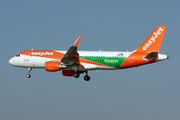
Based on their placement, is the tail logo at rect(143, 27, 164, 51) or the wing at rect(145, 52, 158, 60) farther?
the tail logo at rect(143, 27, 164, 51)

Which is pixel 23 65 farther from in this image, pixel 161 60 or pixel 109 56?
pixel 161 60

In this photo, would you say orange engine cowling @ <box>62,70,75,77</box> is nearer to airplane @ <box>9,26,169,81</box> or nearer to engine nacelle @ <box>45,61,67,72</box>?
airplane @ <box>9,26,169,81</box>

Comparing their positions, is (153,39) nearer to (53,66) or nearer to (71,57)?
(71,57)

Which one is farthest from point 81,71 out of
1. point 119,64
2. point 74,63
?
point 119,64

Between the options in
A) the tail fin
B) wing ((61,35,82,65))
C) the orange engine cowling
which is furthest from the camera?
the orange engine cowling

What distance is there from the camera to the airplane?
56.5 metres

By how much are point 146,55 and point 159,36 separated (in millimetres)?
4791

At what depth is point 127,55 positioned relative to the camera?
188ft

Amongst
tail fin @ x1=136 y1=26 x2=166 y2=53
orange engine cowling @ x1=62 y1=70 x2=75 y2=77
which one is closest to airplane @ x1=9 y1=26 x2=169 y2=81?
tail fin @ x1=136 y1=26 x2=166 y2=53

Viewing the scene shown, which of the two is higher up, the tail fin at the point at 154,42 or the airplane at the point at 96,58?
the tail fin at the point at 154,42

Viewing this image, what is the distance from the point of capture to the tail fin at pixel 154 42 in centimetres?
5806

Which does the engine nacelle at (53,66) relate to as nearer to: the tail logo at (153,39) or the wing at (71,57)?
the wing at (71,57)

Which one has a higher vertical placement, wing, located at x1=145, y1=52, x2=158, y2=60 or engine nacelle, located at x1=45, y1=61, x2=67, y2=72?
wing, located at x1=145, y1=52, x2=158, y2=60

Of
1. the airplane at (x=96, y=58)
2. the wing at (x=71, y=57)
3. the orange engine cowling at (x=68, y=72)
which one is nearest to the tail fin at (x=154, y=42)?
the airplane at (x=96, y=58)
